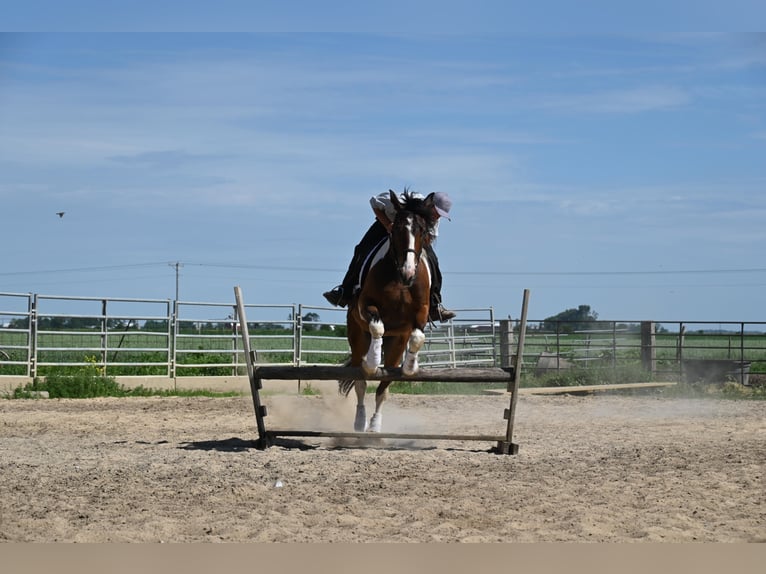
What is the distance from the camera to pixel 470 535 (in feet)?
17.4

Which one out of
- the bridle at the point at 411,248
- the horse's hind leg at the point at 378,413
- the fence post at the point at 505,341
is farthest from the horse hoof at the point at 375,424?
the fence post at the point at 505,341

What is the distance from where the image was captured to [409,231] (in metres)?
8.14

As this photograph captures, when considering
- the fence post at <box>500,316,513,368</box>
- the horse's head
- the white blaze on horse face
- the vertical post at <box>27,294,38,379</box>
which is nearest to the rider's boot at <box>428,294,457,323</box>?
the horse's head

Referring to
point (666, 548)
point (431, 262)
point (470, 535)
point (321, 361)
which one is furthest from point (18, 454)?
point (321, 361)

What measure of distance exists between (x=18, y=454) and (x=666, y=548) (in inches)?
238

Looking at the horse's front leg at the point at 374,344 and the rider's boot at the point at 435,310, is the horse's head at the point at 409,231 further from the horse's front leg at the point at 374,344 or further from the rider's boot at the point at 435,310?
the rider's boot at the point at 435,310

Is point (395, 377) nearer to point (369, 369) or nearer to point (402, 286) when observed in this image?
point (369, 369)

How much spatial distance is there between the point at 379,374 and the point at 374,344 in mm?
355

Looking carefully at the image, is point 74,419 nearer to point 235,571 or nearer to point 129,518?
point 129,518

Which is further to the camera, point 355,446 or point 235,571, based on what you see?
point 355,446

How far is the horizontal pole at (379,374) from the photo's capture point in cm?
853

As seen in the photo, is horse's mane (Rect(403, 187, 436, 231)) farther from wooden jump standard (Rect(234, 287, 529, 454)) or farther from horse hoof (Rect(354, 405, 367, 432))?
horse hoof (Rect(354, 405, 367, 432))

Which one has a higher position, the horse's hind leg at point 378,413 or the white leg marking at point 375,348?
the white leg marking at point 375,348

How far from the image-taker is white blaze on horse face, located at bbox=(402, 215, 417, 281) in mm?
8086
